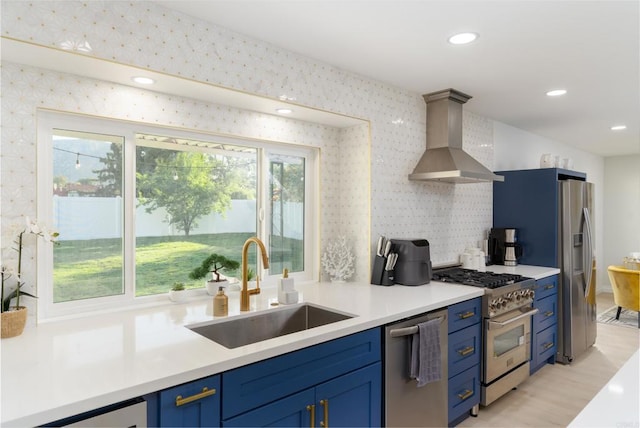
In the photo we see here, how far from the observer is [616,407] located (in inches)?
39.5

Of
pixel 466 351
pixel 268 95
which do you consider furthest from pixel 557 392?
pixel 268 95

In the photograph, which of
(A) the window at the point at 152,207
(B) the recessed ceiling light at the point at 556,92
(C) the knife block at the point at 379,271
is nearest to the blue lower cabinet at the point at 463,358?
(C) the knife block at the point at 379,271

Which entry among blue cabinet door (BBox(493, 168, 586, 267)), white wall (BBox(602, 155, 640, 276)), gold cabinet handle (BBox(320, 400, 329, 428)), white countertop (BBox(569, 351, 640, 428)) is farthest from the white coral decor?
white wall (BBox(602, 155, 640, 276))

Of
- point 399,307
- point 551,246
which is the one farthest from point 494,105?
point 399,307

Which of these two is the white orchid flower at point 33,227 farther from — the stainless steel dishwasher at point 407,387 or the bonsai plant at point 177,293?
the stainless steel dishwasher at point 407,387

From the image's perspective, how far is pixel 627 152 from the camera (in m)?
6.54

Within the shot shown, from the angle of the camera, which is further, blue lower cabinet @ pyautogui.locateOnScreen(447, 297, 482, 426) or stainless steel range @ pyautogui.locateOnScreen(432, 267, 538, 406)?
stainless steel range @ pyautogui.locateOnScreen(432, 267, 538, 406)

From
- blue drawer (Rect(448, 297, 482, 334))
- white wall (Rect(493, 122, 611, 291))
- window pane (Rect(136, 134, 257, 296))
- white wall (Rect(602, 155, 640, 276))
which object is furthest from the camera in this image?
white wall (Rect(602, 155, 640, 276))

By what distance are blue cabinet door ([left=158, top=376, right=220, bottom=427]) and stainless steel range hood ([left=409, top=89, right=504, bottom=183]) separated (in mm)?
2276

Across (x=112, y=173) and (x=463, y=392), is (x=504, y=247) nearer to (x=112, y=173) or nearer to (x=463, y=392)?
(x=463, y=392)

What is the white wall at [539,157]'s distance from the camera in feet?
14.0

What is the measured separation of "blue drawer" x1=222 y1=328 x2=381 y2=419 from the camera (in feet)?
4.74

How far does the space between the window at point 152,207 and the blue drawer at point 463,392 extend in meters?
1.24

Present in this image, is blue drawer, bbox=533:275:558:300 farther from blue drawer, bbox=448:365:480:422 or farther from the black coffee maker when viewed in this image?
blue drawer, bbox=448:365:480:422
